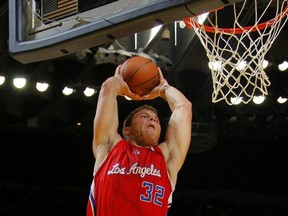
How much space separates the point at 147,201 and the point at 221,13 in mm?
4403

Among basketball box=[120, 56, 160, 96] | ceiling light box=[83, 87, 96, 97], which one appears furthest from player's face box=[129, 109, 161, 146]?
ceiling light box=[83, 87, 96, 97]

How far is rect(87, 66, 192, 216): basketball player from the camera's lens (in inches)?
127

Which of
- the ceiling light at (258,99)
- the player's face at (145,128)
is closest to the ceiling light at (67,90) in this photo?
the ceiling light at (258,99)

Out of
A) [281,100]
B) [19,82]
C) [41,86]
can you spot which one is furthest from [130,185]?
[281,100]

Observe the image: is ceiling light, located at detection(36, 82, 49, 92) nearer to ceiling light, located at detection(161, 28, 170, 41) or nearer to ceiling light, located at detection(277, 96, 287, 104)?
ceiling light, located at detection(161, 28, 170, 41)

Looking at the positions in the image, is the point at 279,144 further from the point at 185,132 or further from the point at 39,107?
the point at 185,132

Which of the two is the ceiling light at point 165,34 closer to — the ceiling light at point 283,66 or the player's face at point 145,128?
the ceiling light at point 283,66

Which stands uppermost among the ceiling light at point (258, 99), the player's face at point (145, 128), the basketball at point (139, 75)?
the ceiling light at point (258, 99)

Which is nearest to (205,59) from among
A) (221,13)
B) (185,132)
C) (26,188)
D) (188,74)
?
(188,74)

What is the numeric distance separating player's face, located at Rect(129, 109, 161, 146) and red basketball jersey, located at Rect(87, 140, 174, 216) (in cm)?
8

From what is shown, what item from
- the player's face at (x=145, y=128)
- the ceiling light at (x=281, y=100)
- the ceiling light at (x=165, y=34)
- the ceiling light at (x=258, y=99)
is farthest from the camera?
the ceiling light at (x=281, y=100)

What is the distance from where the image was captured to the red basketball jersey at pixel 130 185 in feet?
10.6

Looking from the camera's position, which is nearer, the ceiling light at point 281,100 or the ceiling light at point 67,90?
the ceiling light at point 67,90

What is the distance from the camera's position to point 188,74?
9.21m
